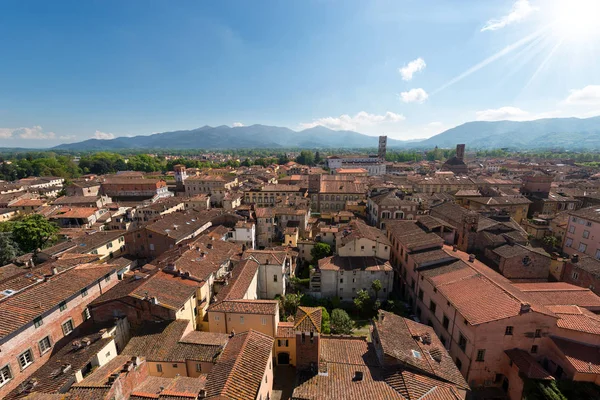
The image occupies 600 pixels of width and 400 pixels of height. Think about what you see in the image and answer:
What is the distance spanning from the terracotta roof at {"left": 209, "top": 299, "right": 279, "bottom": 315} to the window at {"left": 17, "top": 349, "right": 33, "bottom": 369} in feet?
44.8

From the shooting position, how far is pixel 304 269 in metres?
45.5

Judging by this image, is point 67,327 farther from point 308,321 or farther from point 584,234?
point 584,234

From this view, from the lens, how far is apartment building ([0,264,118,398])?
1916 cm

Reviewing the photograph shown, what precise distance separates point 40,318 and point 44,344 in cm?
231

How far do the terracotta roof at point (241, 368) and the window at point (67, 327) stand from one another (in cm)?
1595

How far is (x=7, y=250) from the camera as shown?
44094 millimetres

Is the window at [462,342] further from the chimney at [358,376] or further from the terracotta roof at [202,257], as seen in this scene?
the terracotta roof at [202,257]

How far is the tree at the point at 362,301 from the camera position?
33875 mm

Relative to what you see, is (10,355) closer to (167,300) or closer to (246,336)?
(167,300)

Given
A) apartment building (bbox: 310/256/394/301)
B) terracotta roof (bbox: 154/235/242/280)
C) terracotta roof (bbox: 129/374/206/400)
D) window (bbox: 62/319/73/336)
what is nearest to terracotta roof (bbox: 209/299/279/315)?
terracotta roof (bbox: 154/235/242/280)

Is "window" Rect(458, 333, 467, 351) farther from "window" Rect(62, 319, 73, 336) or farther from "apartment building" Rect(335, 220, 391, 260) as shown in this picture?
"window" Rect(62, 319, 73, 336)

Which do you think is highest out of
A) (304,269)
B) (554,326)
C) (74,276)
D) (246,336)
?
(74,276)

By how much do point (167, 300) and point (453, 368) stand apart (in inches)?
1005

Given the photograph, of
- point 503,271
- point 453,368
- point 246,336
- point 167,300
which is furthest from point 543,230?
point 167,300
